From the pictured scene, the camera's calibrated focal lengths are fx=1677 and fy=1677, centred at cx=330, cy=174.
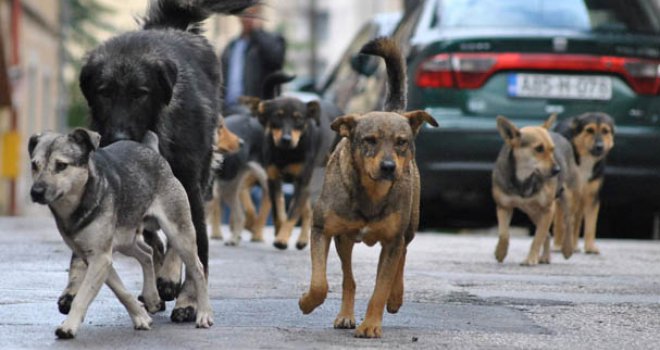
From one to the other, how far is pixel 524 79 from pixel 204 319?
19.0 feet

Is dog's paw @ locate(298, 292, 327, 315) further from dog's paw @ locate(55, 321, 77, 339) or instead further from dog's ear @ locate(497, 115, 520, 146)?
dog's ear @ locate(497, 115, 520, 146)

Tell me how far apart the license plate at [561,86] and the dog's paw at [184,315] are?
5.50m

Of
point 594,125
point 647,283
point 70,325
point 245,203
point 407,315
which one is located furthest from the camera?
point 245,203

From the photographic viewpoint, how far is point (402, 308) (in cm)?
784

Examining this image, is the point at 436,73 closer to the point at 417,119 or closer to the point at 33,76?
the point at 417,119

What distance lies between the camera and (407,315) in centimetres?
759

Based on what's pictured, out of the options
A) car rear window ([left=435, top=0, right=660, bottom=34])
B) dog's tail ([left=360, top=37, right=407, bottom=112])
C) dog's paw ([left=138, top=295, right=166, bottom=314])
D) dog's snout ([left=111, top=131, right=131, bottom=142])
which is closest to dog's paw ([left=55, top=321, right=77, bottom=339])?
dog's paw ([left=138, top=295, right=166, bottom=314])

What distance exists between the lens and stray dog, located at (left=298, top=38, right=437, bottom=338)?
6902mm

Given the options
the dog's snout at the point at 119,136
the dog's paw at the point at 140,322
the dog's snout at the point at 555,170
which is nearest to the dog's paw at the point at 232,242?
the dog's snout at the point at 555,170

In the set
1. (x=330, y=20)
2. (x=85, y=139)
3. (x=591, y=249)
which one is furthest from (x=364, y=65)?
(x=330, y=20)

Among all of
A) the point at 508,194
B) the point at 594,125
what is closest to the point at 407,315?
the point at 508,194

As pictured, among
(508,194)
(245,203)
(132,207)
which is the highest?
(132,207)

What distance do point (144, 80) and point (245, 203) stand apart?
530 cm

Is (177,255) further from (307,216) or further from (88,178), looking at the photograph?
(307,216)
